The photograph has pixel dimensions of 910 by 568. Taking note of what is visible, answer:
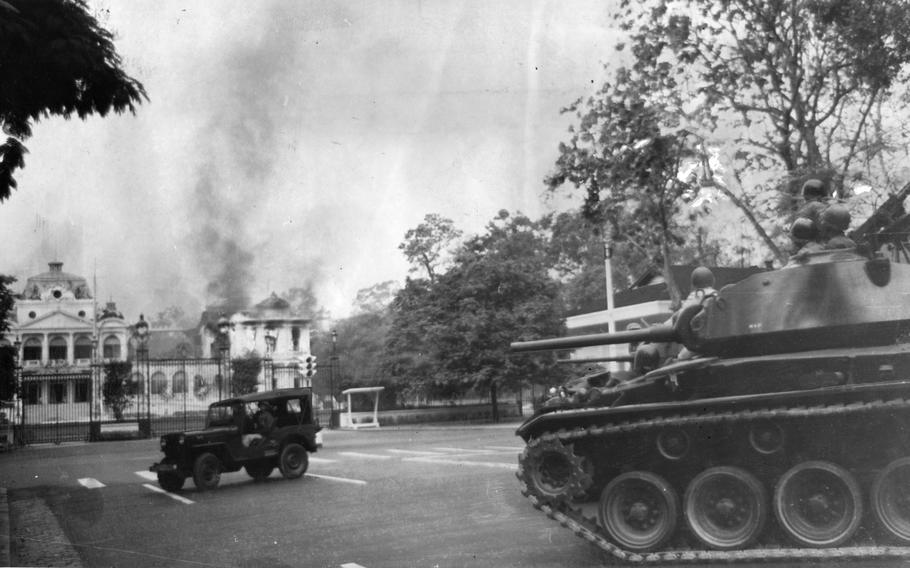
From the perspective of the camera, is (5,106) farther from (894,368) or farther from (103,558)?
(894,368)

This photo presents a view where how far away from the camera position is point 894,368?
7.04 meters

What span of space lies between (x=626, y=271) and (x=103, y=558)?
44515mm

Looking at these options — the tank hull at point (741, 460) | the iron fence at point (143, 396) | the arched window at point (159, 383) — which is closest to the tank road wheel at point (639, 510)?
the tank hull at point (741, 460)

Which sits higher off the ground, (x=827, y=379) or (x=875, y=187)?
(x=875, y=187)

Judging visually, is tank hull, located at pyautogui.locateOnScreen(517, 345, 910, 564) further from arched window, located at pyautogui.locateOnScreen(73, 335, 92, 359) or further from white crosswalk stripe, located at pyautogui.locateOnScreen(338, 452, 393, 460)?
arched window, located at pyautogui.locateOnScreen(73, 335, 92, 359)

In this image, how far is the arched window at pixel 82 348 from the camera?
36.0 meters

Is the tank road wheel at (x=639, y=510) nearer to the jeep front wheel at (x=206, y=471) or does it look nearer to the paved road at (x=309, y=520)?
the paved road at (x=309, y=520)

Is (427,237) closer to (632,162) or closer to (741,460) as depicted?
(632,162)

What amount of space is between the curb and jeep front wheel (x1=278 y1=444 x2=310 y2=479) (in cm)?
436

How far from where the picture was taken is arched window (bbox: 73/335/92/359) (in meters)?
36.0

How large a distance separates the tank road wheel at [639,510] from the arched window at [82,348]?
32.3 meters

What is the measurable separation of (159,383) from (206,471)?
1605cm

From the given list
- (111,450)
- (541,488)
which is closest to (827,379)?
(541,488)

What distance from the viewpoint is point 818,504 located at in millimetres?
7016
